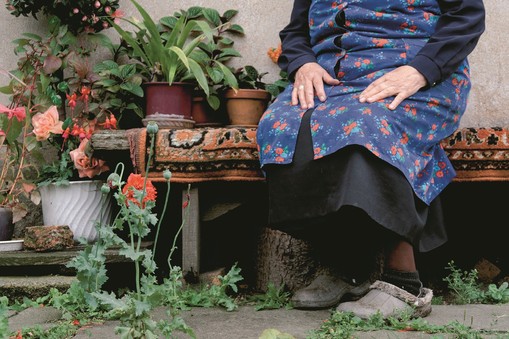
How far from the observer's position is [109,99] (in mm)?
3416

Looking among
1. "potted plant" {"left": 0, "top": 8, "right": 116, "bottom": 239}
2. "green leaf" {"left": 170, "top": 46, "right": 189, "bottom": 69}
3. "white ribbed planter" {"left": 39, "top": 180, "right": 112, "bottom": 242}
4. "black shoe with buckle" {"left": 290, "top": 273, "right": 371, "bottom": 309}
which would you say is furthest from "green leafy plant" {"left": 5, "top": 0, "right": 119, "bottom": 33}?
"black shoe with buckle" {"left": 290, "top": 273, "right": 371, "bottom": 309}

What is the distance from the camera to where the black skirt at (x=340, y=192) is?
2092mm

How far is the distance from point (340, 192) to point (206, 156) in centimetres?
89

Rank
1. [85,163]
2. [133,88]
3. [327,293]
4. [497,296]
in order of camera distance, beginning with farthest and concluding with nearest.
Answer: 1. [133,88]
2. [85,163]
3. [497,296]
4. [327,293]

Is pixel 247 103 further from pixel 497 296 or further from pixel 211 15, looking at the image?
pixel 497 296

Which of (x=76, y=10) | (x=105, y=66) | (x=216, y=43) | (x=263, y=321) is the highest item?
(x=76, y=10)

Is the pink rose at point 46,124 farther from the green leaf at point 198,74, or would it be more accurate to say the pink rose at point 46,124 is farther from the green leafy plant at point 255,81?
the green leafy plant at point 255,81

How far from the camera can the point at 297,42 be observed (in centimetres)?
284

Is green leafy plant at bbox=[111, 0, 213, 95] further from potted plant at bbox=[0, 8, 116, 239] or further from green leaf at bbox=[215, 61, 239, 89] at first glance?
potted plant at bbox=[0, 8, 116, 239]

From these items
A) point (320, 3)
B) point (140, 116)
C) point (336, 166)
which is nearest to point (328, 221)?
point (336, 166)

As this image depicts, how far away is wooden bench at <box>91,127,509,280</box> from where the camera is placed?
2846 millimetres

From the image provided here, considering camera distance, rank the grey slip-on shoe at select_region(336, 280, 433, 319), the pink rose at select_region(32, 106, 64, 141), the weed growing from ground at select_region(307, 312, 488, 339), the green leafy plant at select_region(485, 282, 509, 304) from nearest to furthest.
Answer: the weed growing from ground at select_region(307, 312, 488, 339), the grey slip-on shoe at select_region(336, 280, 433, 319), the green leafy plant at select_region(485, 282, 509, 304), the pink rose at select_region(32, 106, 64, 141)

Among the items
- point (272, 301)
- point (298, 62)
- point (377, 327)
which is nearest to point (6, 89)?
point (298, 62)

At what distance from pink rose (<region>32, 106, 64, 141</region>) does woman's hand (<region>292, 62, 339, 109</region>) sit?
1255mm
